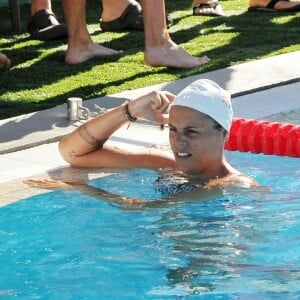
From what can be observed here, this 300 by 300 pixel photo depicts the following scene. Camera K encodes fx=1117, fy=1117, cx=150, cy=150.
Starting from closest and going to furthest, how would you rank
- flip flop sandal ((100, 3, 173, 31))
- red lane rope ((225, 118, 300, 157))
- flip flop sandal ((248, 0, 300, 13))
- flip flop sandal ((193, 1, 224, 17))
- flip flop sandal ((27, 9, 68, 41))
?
1. red lane rope ((225, 118, 300, 157))
2. flip flop sandal ((27, 9, 68, 41))
3. flip flop sandal ((100, 3, 173, 31))
4. flip flop sandal ((193, 1, 224, 17))
5. flip flop sandal ((248, 0, 300, 13))

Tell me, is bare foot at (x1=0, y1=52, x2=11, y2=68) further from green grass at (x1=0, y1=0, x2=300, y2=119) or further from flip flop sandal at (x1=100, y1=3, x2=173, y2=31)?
flip flop sandal at (x1=100, y1=3, x2=173, y2=31)

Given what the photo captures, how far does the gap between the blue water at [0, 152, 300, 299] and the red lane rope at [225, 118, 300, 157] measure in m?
0.43

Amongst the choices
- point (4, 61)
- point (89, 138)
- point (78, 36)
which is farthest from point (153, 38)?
point (89, 138)

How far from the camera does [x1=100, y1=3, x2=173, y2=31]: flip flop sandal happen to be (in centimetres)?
1080

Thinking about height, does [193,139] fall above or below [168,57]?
above

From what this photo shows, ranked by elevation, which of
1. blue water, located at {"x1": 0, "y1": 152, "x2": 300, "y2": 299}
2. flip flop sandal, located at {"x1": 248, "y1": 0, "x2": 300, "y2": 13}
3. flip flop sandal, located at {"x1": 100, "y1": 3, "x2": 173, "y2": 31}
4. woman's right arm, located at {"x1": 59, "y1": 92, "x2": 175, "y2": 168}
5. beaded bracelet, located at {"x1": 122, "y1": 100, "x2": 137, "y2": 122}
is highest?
beaded bracelet, located at {"x1": 122, "y1": 100, "x2": 137, "y2": 122}

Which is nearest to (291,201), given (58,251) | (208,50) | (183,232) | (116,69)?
(183,232)

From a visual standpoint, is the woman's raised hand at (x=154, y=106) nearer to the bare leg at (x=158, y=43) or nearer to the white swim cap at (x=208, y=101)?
the white swim cap at (x=208, y=101)

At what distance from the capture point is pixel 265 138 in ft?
21.9

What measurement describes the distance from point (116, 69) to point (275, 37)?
6.77 ft

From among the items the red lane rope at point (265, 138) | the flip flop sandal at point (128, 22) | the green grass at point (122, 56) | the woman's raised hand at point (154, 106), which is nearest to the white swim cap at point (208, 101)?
the woman's raised hand at point (154, 106)

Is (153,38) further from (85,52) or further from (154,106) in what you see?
(154,106)

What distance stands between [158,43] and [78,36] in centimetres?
73

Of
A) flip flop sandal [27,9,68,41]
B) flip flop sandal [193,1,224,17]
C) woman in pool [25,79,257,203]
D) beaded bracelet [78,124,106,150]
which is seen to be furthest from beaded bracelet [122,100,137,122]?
flip flop sandal [193,1,224,17]
